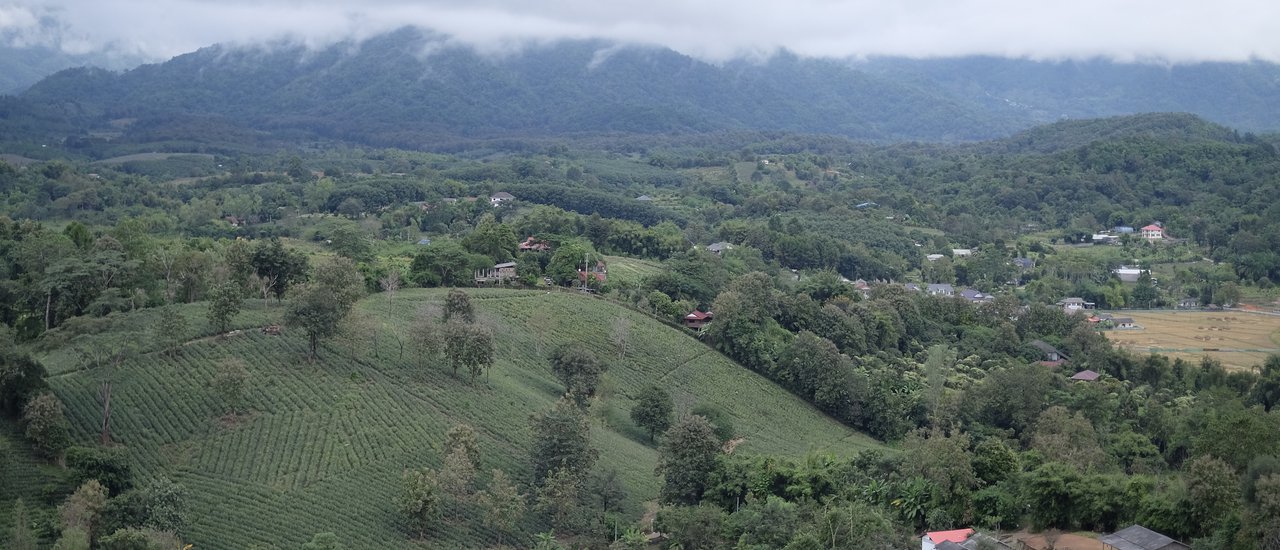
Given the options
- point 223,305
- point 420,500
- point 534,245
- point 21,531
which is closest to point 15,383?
point 21,531

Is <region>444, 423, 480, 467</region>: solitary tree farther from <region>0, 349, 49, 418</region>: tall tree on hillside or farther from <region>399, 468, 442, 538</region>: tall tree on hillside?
<region>0, 349, 49, 418</region>: tall tree on hillside

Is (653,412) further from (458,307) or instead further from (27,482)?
(27,482)

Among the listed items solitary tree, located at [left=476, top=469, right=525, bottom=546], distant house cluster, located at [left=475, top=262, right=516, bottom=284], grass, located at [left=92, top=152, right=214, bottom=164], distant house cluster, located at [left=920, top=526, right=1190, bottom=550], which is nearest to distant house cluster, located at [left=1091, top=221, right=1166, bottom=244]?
distant house cluster, located at [left=475, top=262, right=516, bottom=284]

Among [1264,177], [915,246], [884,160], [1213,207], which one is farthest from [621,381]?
[884,160]

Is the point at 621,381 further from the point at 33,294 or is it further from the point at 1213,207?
the point at 1213,207

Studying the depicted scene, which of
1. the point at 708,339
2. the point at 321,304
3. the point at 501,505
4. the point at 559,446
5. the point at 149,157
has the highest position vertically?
the point at 321,304

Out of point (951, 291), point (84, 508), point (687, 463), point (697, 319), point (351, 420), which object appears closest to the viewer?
point (84, 508)

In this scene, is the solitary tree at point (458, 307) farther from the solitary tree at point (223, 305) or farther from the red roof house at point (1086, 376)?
the red roof house at point (1086, 376)

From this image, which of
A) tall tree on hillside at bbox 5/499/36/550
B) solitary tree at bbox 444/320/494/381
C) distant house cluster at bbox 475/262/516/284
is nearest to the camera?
tall tree on hillside at bbox 5/499/36/550
